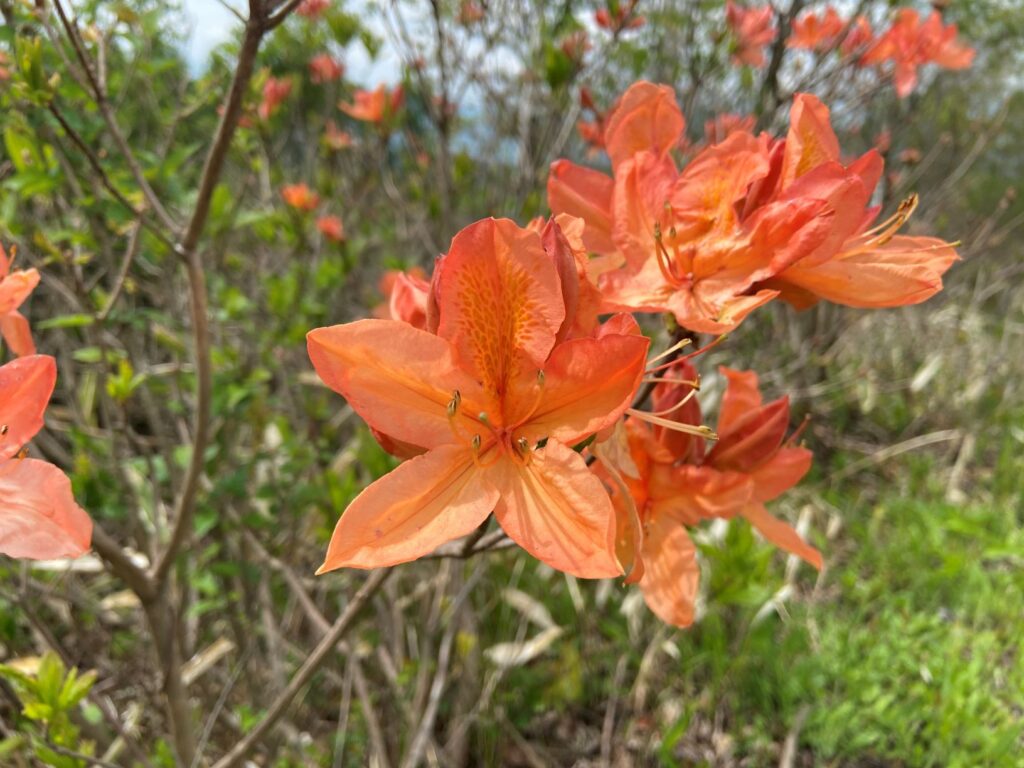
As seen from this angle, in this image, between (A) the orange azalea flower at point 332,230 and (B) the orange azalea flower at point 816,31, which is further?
(A) the orange azalea flower at point 332,230

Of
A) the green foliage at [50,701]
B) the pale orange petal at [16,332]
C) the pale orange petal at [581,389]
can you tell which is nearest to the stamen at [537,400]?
the pale orange petal at [581,389]

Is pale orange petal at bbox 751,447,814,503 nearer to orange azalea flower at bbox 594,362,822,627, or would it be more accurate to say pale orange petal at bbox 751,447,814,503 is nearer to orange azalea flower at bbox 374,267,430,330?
orange azalea flower at bbox 594,362,822,627

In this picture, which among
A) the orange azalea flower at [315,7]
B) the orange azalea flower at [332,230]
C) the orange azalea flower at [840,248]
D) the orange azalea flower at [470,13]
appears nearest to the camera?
the orange azalea flower at [840,248]

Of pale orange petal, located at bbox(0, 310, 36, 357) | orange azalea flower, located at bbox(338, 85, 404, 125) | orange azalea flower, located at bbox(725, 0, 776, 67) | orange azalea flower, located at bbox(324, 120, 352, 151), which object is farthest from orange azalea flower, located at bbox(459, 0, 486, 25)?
pale orange petal, located at bbox(0, 310, 36, 357)

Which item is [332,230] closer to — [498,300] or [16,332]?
[16,332]

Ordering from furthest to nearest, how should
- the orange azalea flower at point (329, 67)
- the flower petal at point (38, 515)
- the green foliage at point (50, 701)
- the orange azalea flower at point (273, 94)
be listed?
the orange azalea flower at point (329, 67) → the orange azalea flower at point (273, 94) → the green foliage at point (50, 701) → the flower petal at point (38, 515)

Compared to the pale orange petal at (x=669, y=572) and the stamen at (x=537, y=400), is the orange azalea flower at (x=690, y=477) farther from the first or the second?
the stamen at (x=537, y=400)
